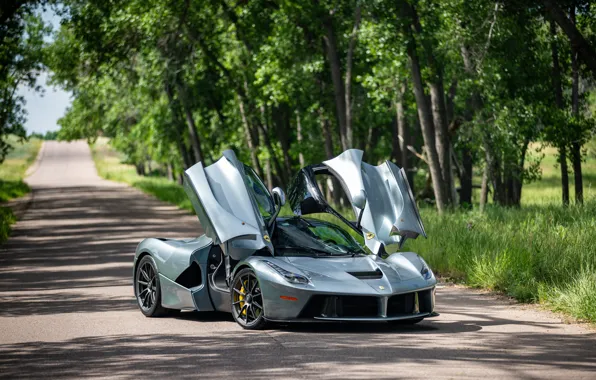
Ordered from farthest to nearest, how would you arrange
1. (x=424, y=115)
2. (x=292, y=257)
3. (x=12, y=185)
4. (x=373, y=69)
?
1. (x=12, y=185)
2. (x=373, y=69)
3. (x=424, y=115)
4. (x=292, y=257)

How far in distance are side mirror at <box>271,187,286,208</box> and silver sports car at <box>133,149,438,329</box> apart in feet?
0.07

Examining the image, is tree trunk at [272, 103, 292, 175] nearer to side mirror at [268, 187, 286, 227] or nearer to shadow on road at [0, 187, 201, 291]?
shadow on road at [0, 187, 201, 291]

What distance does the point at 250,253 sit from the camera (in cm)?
1100

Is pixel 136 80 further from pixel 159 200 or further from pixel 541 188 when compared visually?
pixel 541 188

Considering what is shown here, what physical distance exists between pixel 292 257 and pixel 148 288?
2.32 m

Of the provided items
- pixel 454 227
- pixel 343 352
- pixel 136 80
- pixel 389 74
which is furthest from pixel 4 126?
pixel 343 352

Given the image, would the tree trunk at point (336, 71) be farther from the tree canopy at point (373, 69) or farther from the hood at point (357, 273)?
the hood at point (357, 273)

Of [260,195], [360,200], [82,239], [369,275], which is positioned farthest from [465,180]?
[369,275]

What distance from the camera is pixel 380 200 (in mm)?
11523

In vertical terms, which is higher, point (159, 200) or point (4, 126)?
point (4, 126)

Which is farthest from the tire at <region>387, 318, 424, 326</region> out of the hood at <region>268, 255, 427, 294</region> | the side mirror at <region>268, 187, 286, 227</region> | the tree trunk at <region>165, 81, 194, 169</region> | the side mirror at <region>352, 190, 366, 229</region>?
the tree trunk at <region>165, 81, 194, 169</region>

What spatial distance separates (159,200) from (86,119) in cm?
1008

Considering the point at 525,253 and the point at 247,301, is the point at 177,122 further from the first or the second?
the point at 247,301

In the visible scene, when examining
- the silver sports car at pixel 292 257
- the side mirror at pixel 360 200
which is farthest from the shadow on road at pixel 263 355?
the side mirror at pixel 360 200
